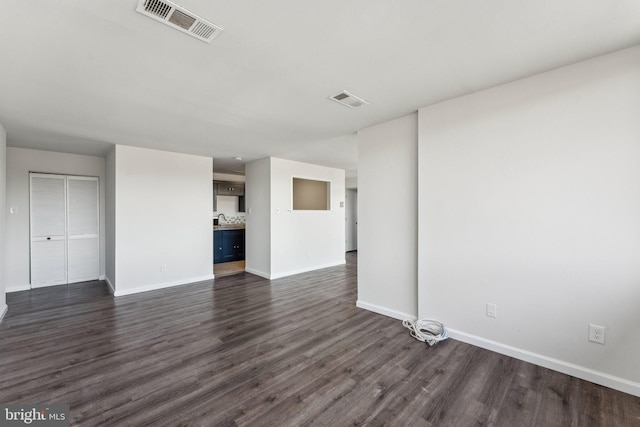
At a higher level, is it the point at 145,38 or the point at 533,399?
the point at 145,38

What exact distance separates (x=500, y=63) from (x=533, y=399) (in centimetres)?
250

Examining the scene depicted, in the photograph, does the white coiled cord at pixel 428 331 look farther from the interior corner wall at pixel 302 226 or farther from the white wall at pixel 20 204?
the white wall at pixel 20 204

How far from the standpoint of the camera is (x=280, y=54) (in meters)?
1.95

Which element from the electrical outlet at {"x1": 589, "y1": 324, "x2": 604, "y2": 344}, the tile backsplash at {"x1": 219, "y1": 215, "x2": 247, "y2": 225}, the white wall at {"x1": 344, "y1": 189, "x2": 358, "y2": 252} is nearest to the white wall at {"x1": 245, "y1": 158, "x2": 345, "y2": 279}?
the tile backsplash at {"x1": 219, "y1": 215, "x2": 247, "y2": 225}

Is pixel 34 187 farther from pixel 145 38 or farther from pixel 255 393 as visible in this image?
pixel 255 393

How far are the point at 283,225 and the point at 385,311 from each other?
2.84m

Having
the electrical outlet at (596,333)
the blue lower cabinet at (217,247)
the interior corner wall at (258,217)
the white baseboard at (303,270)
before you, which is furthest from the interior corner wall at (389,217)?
the blue lower cabinet at (217,247)

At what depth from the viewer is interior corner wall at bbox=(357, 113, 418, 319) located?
126 inches

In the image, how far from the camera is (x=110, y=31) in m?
1.68

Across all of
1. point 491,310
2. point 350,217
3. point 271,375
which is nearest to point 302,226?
point 350,217

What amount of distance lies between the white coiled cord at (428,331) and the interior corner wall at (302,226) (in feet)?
10.1

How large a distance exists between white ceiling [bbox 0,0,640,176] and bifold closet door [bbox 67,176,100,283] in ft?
7.00

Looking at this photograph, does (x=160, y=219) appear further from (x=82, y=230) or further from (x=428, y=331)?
(x=428, y=331)

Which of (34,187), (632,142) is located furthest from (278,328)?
(34,187)
